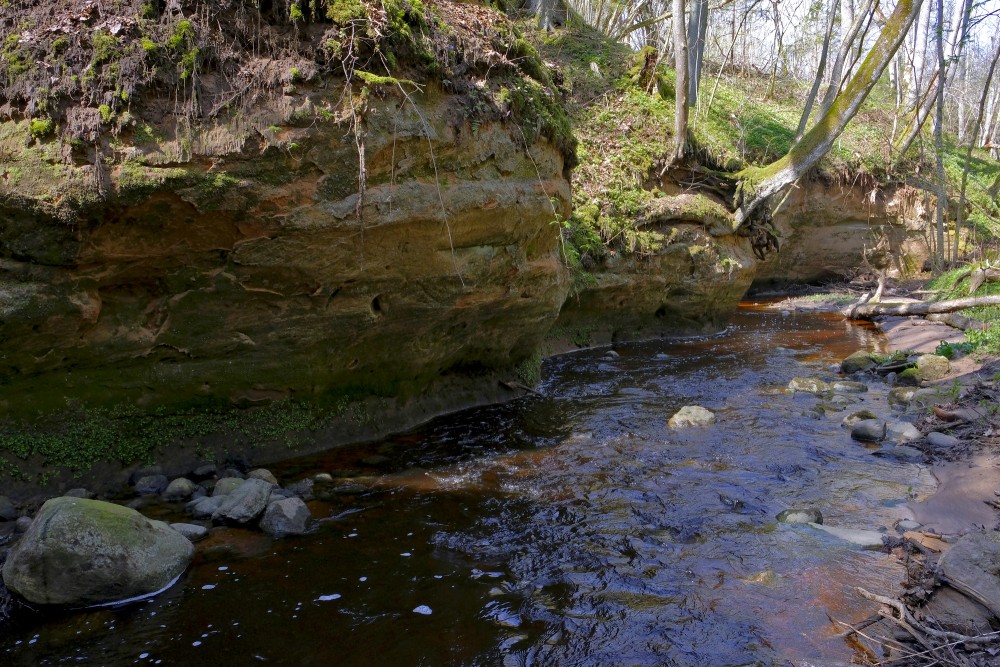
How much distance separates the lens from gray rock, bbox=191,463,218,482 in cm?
552

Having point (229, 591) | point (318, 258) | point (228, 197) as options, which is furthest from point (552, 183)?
point (229, 591)

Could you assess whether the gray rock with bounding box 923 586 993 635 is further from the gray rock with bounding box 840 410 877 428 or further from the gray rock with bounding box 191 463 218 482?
the gray rock with bounding box 191 463 218 482

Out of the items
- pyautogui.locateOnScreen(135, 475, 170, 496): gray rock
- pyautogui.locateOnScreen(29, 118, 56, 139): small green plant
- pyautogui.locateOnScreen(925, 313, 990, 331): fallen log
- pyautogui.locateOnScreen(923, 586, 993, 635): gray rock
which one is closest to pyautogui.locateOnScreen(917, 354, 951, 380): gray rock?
pyautogui.locateOnScreen(925, 313, 990, 331): fallen log

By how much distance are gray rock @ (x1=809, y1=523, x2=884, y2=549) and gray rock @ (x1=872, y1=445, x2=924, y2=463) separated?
195 cm

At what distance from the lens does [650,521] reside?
15.9 ft

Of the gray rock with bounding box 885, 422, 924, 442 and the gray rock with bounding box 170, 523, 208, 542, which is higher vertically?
the gray rock with bounding box 170, 523, 208, 542

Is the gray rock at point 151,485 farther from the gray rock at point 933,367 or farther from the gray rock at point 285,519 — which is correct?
the gray rock at point 933,367

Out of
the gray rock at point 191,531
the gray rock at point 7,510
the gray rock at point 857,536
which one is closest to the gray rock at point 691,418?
the gray rock at point 857,536

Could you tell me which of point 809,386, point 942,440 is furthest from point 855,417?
point 809,386

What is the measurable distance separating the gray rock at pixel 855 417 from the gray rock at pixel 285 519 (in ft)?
19.3

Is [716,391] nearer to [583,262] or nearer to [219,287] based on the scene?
[583,262]

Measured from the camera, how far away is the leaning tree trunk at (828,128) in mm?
11539

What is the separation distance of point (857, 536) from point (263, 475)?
460cm

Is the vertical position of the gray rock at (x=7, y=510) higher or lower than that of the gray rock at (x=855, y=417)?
higher
